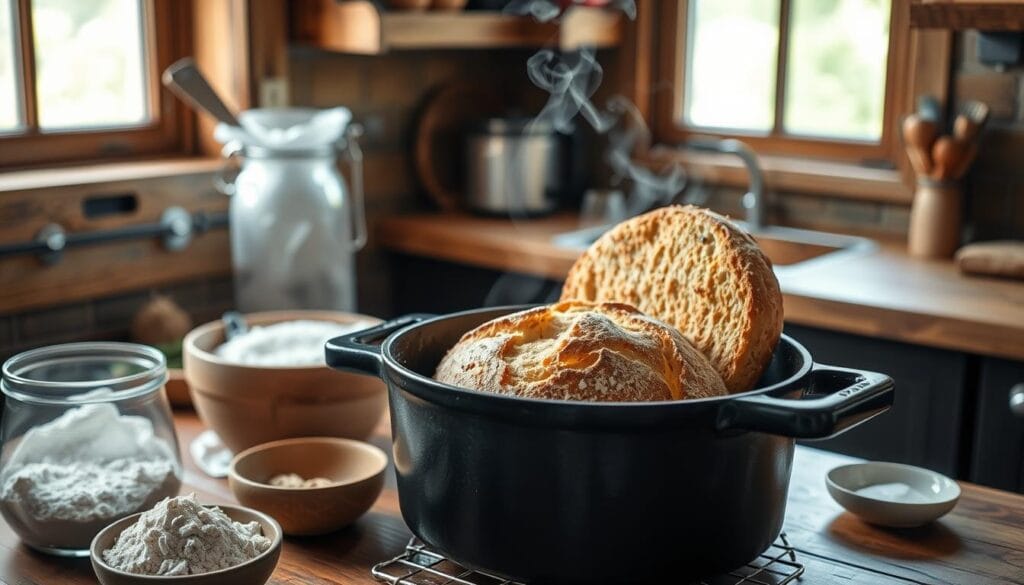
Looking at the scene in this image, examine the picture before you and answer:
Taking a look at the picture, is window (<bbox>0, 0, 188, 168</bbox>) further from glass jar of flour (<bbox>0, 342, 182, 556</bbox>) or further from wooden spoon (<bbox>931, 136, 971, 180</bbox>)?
wooden spoon (<bbox>931, 136, 971, 180</bbox>)

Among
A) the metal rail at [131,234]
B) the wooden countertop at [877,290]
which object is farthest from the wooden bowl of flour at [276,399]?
the wooden countertop at [877,290]

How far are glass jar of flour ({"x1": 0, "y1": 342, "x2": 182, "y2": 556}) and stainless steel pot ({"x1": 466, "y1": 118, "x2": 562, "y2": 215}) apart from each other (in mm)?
1648

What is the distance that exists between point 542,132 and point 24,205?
1.19 m

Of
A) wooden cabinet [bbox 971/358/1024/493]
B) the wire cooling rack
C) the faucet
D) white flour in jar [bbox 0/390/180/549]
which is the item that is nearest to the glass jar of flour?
white flour in jar [bbox 0/390/180/549]

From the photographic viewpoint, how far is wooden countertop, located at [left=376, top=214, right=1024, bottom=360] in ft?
6.31

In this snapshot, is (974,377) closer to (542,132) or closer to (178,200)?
(542,132)

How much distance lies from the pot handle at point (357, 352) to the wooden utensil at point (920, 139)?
1536 millimetres

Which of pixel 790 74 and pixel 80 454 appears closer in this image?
pixel 80 454

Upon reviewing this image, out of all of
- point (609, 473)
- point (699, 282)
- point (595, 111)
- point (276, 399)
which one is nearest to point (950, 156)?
point (595, 111)

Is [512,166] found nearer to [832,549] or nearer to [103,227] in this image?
[103,227]

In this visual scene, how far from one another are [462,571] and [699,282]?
346 mm

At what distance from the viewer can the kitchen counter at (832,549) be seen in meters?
1.07

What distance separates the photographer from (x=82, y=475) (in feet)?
3.78

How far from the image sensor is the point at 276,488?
1138 millimetres
